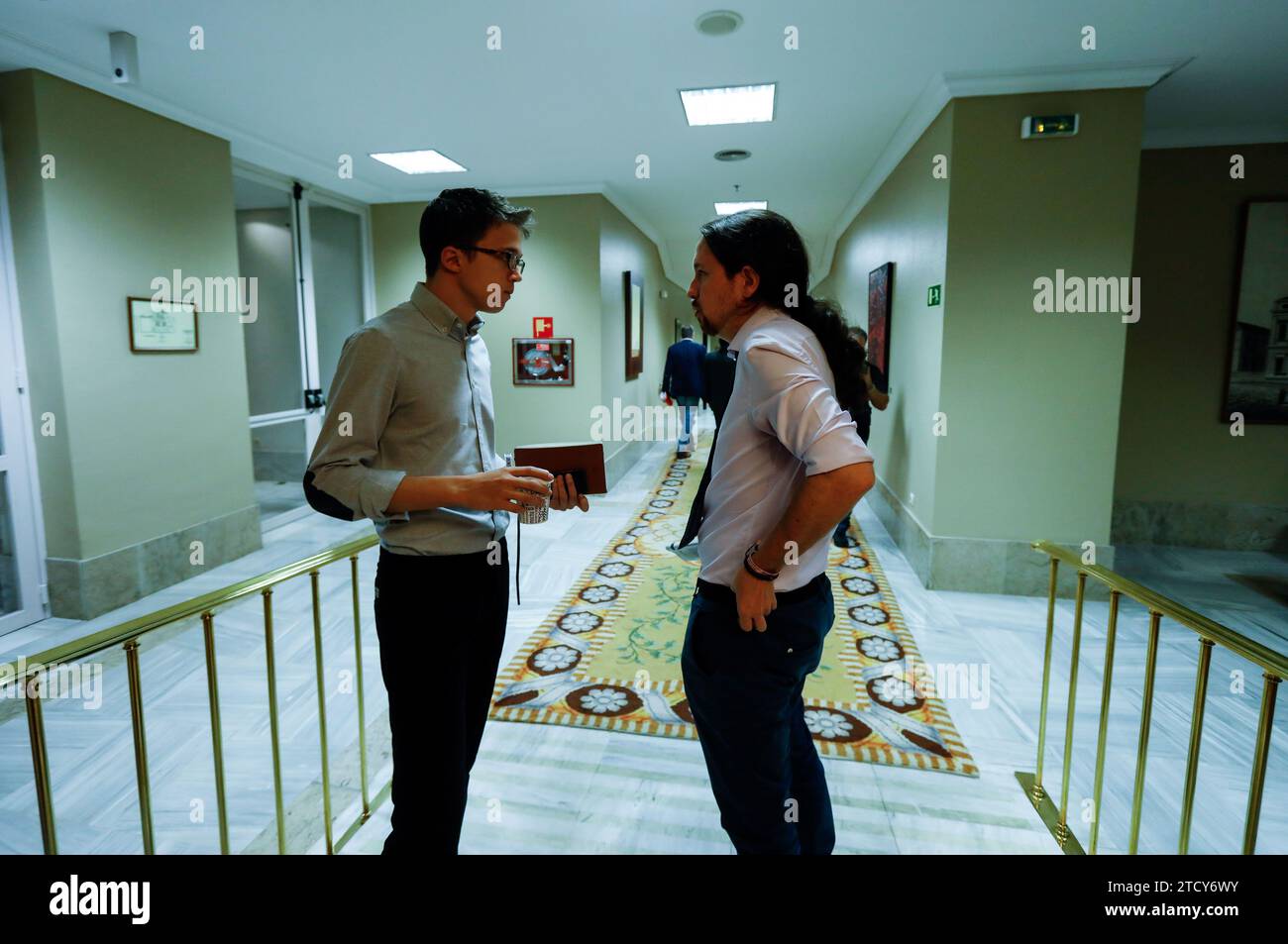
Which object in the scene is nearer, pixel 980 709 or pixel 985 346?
pixel 980 709

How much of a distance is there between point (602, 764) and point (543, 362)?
4.81 m

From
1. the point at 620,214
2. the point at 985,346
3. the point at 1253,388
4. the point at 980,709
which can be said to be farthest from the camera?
the point at 620,214

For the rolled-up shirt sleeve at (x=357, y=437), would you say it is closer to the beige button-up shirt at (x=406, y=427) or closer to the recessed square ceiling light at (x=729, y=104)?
the beige button-up shirt at (x=406, y=427)

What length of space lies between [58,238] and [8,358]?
2.24 feet

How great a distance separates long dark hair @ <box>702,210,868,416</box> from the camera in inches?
52.1

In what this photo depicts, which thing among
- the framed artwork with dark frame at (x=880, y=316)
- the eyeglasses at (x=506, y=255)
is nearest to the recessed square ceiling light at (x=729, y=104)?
the framed artwork with dark frame at (x=880, y=316)

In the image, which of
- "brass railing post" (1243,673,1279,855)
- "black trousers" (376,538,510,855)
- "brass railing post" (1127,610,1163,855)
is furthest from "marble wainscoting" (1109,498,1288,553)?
"black trousers" (376,538,510,855)

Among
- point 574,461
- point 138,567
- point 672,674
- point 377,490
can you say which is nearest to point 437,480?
point 377,490

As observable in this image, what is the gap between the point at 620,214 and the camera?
7293 mm

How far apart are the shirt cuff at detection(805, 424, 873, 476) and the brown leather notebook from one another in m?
0.49

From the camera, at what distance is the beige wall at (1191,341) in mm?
4797

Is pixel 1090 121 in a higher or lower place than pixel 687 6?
lower
